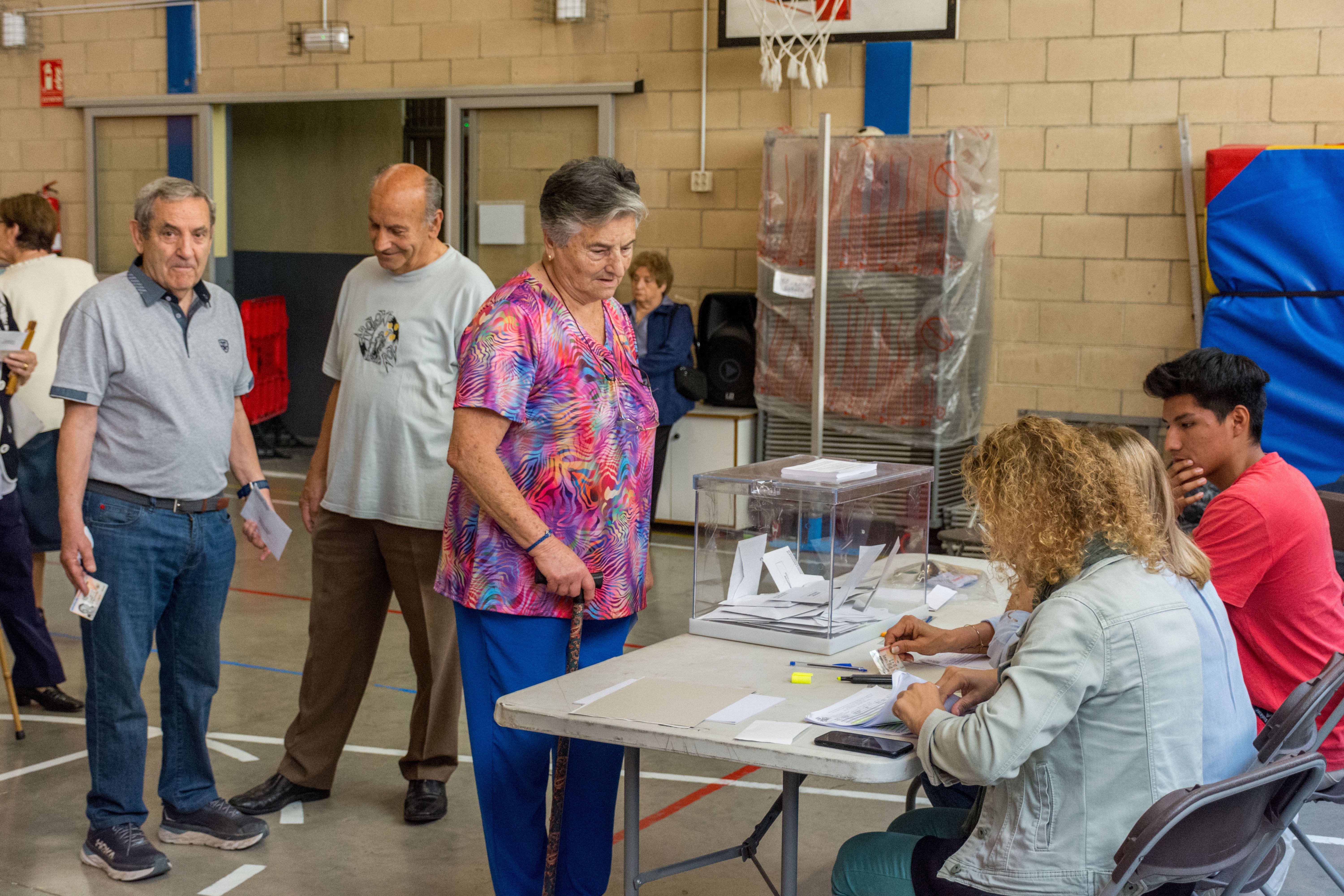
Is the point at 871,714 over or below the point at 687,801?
over

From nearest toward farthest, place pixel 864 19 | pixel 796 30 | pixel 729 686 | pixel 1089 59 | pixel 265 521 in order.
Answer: pixel 729 686
pixel 265 521
pixel 1089 59
pixel 864 19
pixel 796 30

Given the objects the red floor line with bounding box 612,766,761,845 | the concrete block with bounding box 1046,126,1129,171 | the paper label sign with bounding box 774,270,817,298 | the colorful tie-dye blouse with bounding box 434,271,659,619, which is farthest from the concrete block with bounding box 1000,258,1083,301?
the colorful tie-dye blouse with bounding box 434,271,659,619

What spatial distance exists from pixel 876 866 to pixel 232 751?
93.1 inches

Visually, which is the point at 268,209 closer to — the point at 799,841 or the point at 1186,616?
the point at 799,841

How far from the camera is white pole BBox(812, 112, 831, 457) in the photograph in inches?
225

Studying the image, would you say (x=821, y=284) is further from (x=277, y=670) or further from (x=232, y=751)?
(x=232, y=751)

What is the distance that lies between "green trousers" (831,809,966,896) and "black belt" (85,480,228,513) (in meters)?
1.61

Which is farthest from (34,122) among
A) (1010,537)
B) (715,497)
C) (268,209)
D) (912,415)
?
(1010,537)

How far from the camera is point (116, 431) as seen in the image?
2.73 meters

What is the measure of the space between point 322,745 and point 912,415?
3.86 metres

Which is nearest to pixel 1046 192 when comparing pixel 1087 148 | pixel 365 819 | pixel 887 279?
pixel 1087 148

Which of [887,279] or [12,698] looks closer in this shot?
[12,698]

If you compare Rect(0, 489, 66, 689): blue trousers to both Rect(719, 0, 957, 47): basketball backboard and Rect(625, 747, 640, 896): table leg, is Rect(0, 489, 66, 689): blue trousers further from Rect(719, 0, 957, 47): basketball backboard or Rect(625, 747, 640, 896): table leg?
Rect(719, 0, 957, 47): basketball backboard

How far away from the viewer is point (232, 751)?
3.68 meters
